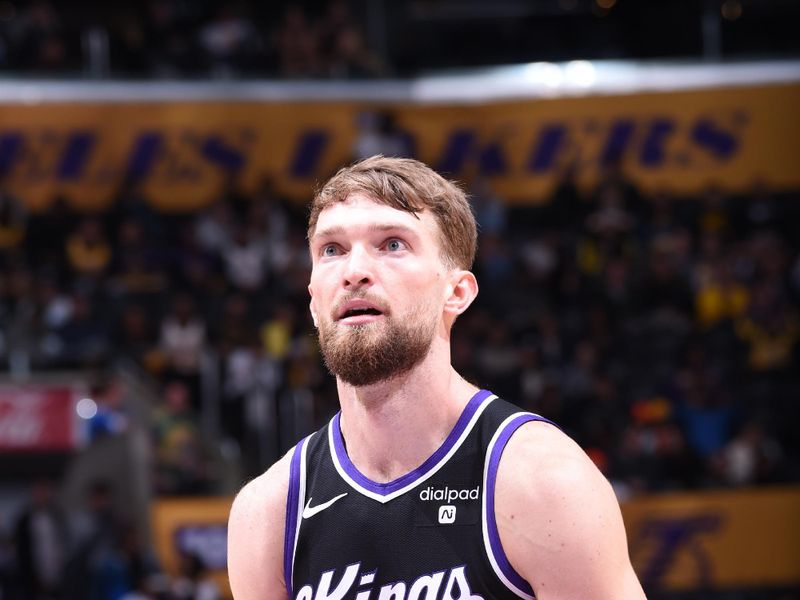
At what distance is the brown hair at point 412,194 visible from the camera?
341 centimetres

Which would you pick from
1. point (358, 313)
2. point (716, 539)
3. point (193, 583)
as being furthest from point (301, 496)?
point (716, 539)

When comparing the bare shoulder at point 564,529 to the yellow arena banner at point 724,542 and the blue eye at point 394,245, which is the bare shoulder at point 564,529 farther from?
the yellow arena banner at point 724,542

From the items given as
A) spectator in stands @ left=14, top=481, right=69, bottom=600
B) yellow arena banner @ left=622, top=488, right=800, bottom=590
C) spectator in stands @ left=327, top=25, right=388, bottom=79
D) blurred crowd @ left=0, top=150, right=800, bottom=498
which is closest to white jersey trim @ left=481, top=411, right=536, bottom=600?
spectator in stands @ left=14, top=481, right=69, bottom=600

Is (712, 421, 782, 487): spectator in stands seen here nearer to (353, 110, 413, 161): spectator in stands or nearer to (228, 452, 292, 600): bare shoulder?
(353, 110, 413, 161): spectator in stands

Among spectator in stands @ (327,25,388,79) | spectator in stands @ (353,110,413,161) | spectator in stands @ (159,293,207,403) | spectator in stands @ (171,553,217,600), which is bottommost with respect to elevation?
spectator in stands @ (171,553,217,600)

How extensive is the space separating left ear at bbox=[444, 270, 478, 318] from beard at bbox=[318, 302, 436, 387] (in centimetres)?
15

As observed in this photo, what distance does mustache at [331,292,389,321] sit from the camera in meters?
3.29

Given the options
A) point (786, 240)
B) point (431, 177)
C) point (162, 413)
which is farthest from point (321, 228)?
point (786, 240)

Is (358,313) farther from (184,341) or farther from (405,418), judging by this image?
(184,341)

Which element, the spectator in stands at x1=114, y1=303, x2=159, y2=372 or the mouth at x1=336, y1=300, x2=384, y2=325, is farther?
the spectator in stands at x1=114, y1=303, x2=159, y2=372

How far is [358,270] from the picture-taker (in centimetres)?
329

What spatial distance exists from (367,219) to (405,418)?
21.5 inches

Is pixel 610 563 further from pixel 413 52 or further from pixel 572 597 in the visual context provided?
pixel 413 52

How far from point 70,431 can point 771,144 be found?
10982 millimetres
